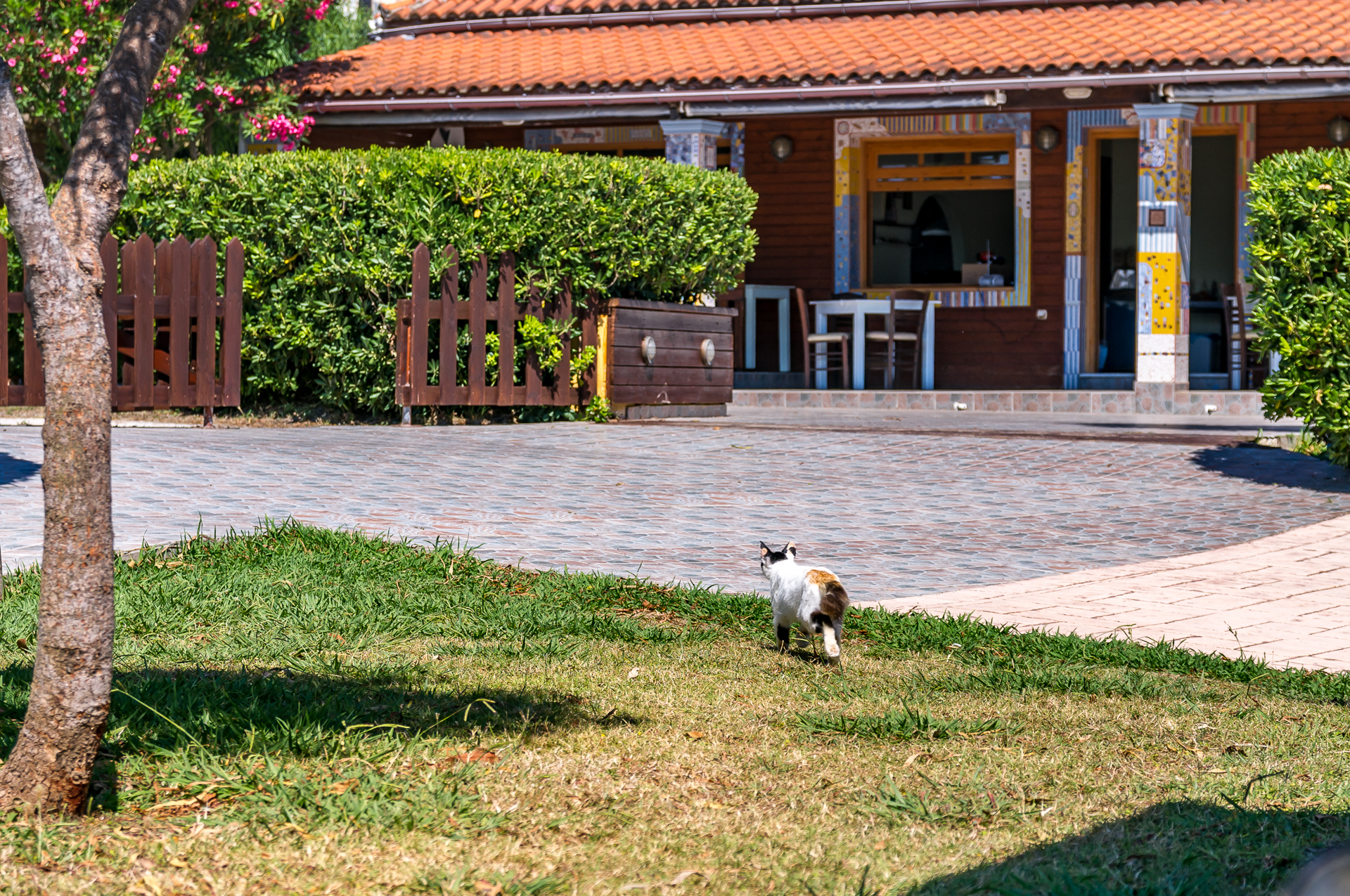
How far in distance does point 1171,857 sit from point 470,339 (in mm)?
9554

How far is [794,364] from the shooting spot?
61.4ft

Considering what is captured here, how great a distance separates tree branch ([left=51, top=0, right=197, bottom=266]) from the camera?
331cm

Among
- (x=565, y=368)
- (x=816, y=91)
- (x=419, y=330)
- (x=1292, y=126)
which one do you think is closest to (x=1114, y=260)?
(x=1292, y=126)

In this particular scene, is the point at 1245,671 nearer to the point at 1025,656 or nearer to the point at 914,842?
the point at 1025,656

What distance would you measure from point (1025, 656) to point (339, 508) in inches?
156

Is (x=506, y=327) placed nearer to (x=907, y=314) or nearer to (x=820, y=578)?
(x=907, y=314)

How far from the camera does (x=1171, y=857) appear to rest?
3068 millimetres

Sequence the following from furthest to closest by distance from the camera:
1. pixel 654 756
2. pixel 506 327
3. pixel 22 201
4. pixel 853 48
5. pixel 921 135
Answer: pixel 921 135 → pixel 853 48 → pixel 506 327 → pixel 654 756 → pixel 22 201

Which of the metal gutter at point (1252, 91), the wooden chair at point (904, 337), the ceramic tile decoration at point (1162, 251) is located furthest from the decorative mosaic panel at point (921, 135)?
the metal gutter at point (1252, 91)

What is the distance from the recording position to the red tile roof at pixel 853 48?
15.1 meters

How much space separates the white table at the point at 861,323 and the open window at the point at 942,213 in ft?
4.18

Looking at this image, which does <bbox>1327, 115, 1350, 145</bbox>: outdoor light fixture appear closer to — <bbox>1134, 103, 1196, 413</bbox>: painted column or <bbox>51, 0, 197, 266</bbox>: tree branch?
<bbox>1134, 103, 1196, 413</bbox>: painted column

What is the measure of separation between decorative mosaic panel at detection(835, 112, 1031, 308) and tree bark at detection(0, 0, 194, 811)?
50.4 ft

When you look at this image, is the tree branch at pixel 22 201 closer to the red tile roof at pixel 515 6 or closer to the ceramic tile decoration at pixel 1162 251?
the ceramic tile decoration at pixel 1162 251
